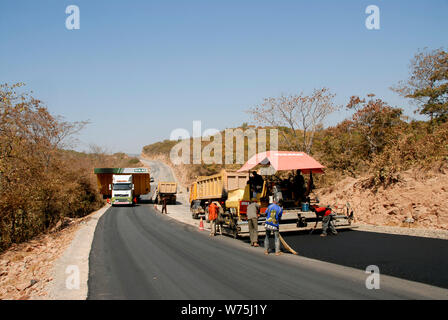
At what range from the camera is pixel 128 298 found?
6.26m

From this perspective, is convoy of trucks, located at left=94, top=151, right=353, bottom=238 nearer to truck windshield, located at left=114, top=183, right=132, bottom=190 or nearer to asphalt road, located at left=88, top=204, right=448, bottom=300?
asphalt road, located at left=88, top=204, right=448, bottom=300

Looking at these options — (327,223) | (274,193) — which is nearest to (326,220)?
(327,223)

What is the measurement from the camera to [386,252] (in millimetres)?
9664

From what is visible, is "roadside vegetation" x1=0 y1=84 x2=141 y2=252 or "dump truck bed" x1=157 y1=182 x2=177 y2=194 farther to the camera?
"dump truck bed" x1=157 y1=182 x2=177 y2=194

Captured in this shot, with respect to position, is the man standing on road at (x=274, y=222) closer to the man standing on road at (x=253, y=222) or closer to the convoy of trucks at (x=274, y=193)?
the convoy of trucks at (x=274, y=193)

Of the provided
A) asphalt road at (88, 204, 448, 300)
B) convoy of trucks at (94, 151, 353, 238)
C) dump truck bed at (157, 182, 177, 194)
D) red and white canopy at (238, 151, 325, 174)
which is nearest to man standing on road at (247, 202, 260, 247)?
asphalt road at (88, 204, 448, 300)

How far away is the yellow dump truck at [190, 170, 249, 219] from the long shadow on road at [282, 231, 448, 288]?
5.81 meters

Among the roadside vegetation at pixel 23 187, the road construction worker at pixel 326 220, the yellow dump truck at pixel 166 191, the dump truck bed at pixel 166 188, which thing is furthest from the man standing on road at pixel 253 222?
the dump truck bed at pixel 166 188

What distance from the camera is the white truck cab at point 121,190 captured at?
35312mm

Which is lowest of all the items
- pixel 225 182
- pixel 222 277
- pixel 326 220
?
pixel 222 277

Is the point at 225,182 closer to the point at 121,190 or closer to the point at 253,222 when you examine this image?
the point at 253,222

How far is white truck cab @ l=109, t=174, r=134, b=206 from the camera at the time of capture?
1390 inches

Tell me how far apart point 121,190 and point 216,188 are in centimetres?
1920

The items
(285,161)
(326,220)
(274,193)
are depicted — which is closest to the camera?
(326,220)
